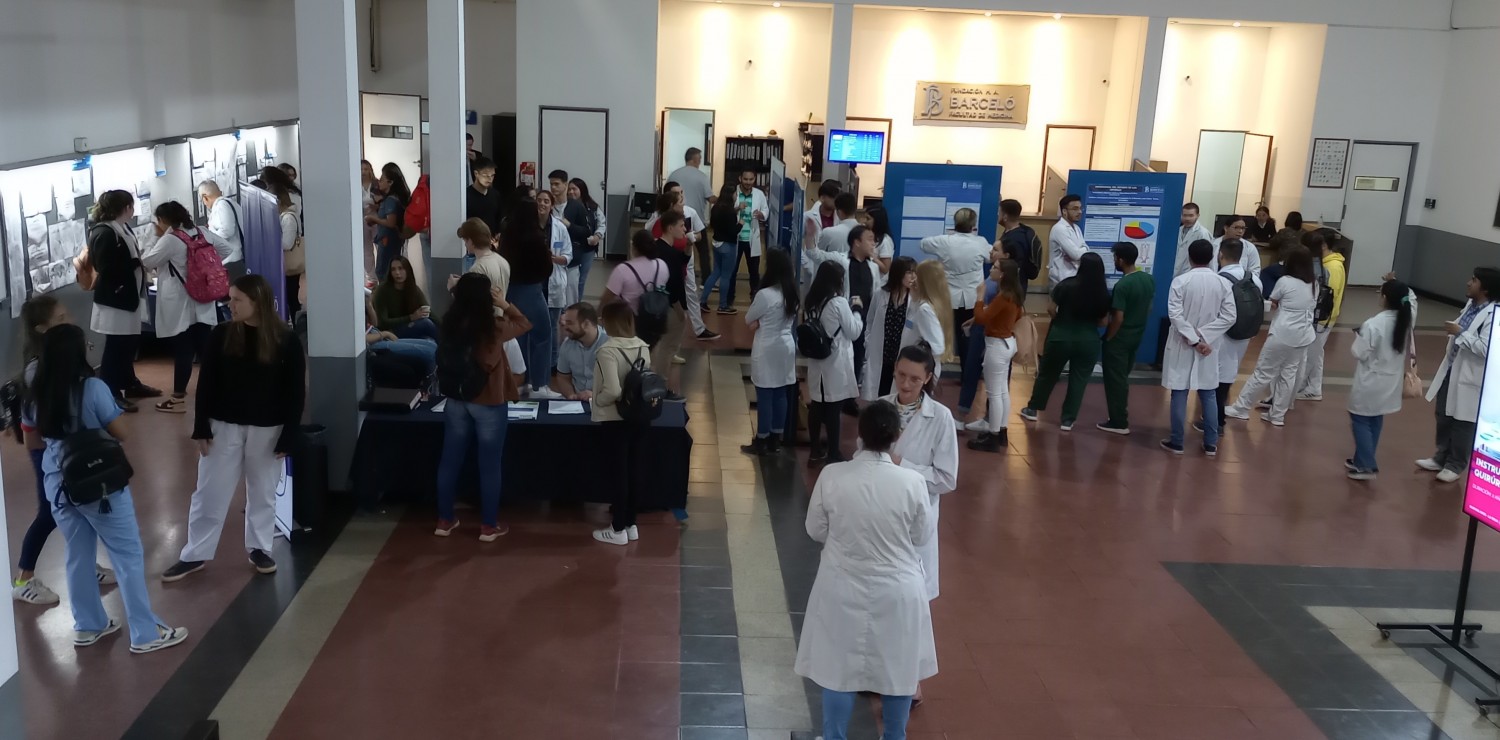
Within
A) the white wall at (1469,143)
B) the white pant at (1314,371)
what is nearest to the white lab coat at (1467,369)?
the white pant at (1314,371)

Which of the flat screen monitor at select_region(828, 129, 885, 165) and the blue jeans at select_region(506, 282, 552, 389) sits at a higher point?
the flat screen monitor at select_region(828, 129, 885, 165)

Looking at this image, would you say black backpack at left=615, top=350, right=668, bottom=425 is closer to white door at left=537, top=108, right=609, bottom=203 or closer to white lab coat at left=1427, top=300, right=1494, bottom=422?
white lab coat at left=1427, top=300, right=1494, bottom=422

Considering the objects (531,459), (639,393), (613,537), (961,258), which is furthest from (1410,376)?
(531,459)

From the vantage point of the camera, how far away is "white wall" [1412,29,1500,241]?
49.4 feet

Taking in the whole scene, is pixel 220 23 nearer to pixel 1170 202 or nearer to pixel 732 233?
pixel 732 233

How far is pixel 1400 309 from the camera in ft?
25.4

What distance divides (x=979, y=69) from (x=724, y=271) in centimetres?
689

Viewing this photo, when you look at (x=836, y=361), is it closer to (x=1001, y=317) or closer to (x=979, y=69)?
(x=1001, y=317)

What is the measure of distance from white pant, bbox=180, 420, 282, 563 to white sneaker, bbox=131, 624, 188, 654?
0.68 meters

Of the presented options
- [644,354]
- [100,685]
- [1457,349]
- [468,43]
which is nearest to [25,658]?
[100,685]

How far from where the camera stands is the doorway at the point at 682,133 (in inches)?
681

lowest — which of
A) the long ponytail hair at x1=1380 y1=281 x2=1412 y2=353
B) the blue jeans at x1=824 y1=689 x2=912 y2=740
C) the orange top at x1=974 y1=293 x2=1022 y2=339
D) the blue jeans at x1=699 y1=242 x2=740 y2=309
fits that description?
the blue jeans at x1=824 y1=689 x2=912 y2=740

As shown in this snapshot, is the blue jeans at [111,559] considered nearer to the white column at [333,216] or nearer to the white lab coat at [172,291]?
the white column at [333,216]

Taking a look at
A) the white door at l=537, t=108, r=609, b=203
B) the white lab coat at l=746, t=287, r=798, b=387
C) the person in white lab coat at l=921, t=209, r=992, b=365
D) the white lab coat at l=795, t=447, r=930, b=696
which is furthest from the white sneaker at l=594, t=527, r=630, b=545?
the white door at l=537, t=108, r=609, b=203
